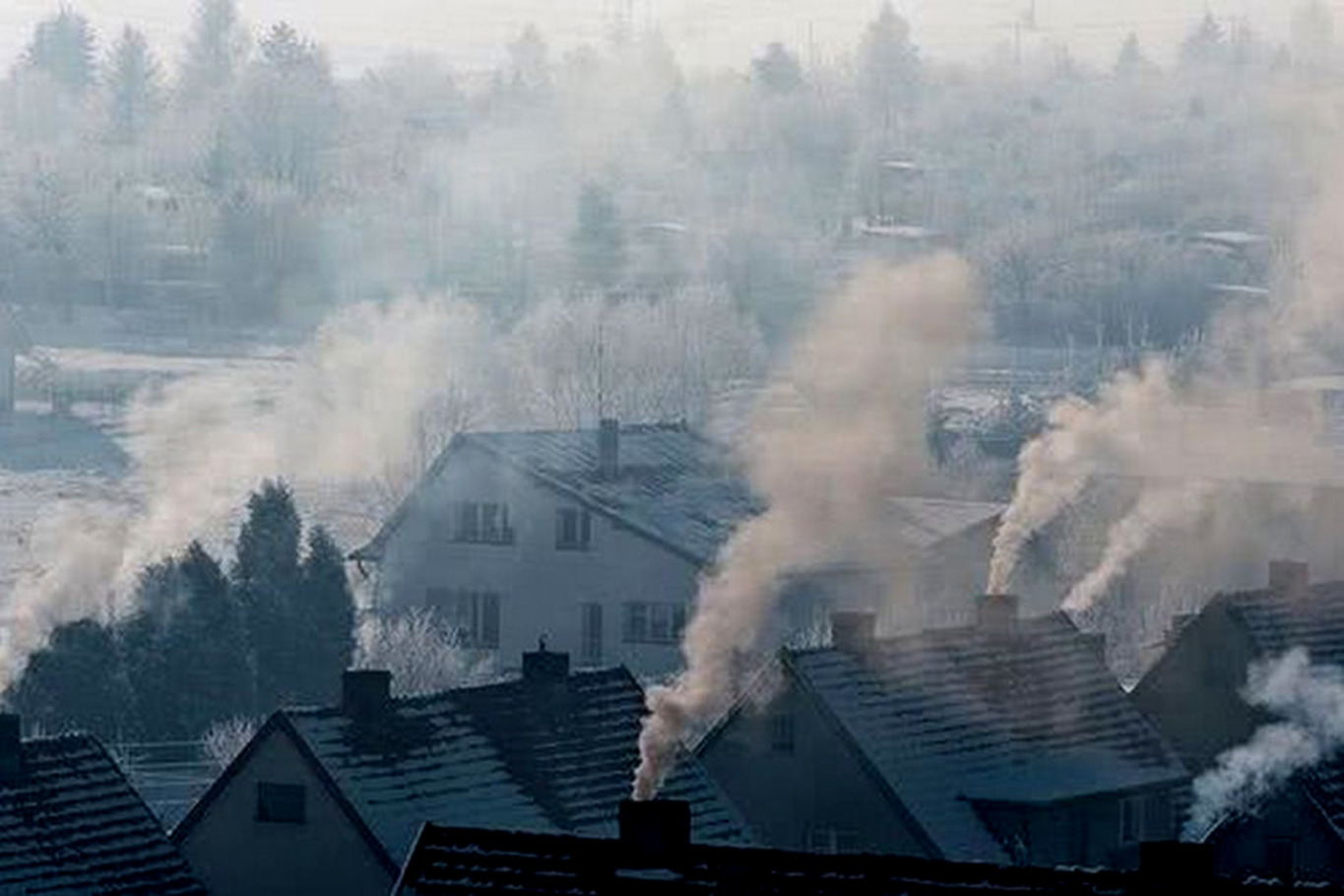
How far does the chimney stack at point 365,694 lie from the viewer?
4378cm

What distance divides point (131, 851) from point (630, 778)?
5.05 meters

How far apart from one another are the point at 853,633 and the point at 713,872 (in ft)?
56.0

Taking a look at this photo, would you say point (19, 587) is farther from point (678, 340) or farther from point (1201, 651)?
point (678, 340)

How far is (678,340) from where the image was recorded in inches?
5094

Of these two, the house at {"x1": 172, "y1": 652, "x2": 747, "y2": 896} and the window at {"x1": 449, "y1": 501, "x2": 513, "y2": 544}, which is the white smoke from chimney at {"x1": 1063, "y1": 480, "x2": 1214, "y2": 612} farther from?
the house at {"x1": 172, "y1": 652, "x2": 747, "y2": 896}

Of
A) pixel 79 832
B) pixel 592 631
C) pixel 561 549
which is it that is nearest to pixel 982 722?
pixel 79 832

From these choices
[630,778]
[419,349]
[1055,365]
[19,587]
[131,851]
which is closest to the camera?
[131,851]

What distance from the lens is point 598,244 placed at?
17300cm

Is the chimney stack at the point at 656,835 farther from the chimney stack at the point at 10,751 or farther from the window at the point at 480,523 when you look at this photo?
the window at the point at 480,523

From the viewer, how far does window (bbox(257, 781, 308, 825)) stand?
43875mm

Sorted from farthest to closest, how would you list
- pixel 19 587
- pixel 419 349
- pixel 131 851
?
pixel 419 349
pixel 19 587
pixel 131 851

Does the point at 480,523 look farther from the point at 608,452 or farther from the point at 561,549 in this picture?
the point at 608,452

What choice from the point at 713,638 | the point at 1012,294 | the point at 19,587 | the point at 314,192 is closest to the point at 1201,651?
the point at 713,638

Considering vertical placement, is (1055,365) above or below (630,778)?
below
